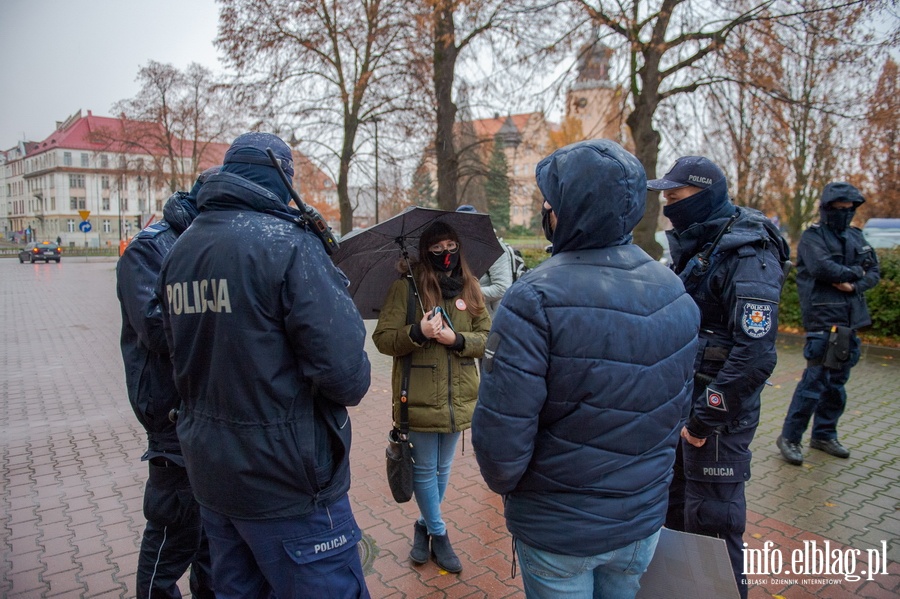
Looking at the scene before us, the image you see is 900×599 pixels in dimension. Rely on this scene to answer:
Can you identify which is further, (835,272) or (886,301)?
(886,301)

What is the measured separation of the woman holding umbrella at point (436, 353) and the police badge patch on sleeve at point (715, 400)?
1.15 metres

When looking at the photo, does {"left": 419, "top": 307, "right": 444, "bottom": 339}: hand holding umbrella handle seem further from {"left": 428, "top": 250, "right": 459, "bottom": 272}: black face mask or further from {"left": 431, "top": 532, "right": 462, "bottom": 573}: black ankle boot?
{"left": 431, "top": 532, "right": 462, "bottom": 573}: black ankle boot

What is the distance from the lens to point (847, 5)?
991 cm

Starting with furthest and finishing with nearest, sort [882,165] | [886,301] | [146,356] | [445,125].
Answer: [882,165], [445,125], [886,301], [146,356]

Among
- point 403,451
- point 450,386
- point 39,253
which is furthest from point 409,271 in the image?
point 39,253

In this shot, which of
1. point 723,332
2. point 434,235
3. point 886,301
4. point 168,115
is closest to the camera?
point 723,332

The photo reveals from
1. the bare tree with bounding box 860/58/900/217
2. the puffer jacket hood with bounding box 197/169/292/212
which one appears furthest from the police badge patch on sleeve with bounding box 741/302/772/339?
the bare tree with bounding box 860/58/900/217

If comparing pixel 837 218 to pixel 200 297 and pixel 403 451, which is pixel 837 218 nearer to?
pixel 403 451

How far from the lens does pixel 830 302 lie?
4980 millimetres

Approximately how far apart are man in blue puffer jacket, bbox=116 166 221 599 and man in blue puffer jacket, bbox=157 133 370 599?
550mm

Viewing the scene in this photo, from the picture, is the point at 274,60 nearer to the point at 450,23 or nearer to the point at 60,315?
the point at 450,23

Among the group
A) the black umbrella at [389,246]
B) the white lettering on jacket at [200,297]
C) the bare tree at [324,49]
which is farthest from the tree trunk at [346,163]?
the white lettering on jacket at [200,297]

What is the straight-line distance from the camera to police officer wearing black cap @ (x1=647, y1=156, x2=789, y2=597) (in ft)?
8.56

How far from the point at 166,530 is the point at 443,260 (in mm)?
1859
